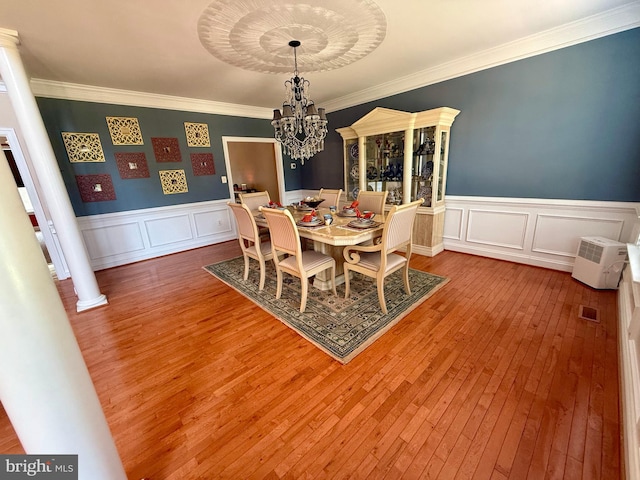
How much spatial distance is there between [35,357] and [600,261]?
12.9 ft

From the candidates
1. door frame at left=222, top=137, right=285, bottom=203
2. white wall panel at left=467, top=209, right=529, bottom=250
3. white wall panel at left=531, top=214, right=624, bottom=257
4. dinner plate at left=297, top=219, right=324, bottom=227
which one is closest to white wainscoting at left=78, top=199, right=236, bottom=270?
door frame at left=222, top=137, right=285, bottom=203

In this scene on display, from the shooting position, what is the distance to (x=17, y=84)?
2.20m

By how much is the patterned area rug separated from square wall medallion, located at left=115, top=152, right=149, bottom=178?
7.37ft

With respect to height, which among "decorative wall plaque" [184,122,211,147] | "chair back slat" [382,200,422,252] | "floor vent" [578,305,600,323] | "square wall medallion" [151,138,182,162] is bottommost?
"floor vent" [578,305,600,323]

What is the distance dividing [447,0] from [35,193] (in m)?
4.95

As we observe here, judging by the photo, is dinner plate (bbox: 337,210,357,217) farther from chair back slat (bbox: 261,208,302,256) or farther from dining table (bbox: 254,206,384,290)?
chair back slat (bbox: 261,208,302,256)

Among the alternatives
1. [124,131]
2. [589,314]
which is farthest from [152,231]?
[589,314]

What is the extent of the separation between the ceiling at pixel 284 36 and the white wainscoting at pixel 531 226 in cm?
163

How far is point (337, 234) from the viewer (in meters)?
2.22

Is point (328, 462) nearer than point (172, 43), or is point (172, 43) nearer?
point (328, 462)

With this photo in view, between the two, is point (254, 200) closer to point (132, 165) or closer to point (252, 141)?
point (132, 165)

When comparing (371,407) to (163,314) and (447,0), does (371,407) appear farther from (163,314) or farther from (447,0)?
(447,0)

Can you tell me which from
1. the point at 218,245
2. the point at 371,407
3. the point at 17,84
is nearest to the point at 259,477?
the point at 371,407

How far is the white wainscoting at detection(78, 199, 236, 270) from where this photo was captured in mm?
3766
